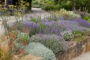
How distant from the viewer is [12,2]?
1594 cm

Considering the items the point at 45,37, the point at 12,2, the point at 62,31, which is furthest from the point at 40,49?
the point at 12,2

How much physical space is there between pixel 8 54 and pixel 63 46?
2.04 m

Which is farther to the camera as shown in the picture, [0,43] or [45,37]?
[45,37]

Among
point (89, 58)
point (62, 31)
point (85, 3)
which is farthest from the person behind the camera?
Answer: point (85, 3)

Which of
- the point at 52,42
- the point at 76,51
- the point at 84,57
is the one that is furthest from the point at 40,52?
the point at 84,57

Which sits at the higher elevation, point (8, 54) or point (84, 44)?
point (8, 54)

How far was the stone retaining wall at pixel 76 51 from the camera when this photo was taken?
474cm

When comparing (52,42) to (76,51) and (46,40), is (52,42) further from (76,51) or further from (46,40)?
(76,51)

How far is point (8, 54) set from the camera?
3.01 metres

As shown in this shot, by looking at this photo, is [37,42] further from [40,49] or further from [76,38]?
[76,38]

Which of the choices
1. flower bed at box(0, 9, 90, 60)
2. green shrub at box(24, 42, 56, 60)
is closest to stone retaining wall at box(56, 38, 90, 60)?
flower bed at box(0, 9, 90, 60)

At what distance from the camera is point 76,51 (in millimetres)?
5543

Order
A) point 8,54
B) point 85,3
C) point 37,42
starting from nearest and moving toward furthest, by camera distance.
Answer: point 8,54 → point 37,42 → point 85,3

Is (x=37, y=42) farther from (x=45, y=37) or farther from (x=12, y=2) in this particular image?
(x=12, y=2)
